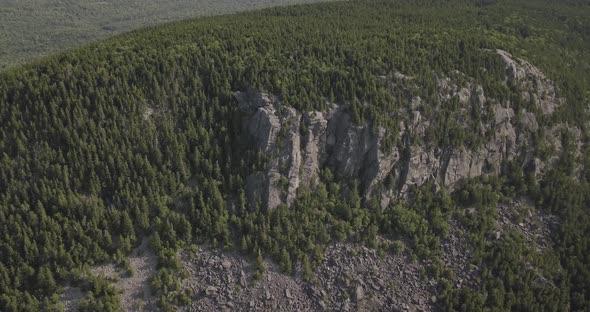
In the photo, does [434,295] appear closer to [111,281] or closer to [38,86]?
[111,281]

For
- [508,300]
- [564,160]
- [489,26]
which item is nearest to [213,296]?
[508,300]

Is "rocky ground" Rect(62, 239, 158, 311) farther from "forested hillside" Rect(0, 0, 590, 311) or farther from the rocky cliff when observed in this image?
the rocky cliff

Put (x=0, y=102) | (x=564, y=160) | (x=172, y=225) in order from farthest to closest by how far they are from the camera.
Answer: (x=564, y=160) < (x=0, y=102) < (x=172, y=225)

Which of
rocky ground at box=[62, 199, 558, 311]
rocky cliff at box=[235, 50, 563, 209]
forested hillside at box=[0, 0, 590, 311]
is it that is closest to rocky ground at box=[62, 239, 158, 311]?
rocky ground at box=[62, 199, 558, 311]

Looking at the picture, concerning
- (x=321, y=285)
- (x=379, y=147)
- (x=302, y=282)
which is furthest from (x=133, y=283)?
(x=379, y=147)

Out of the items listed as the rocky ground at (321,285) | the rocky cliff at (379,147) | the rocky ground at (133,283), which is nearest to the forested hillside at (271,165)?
the rocky cliff at (379,147)

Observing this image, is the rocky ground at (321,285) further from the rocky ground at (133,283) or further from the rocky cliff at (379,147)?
the rocky cliff at (379,147)
